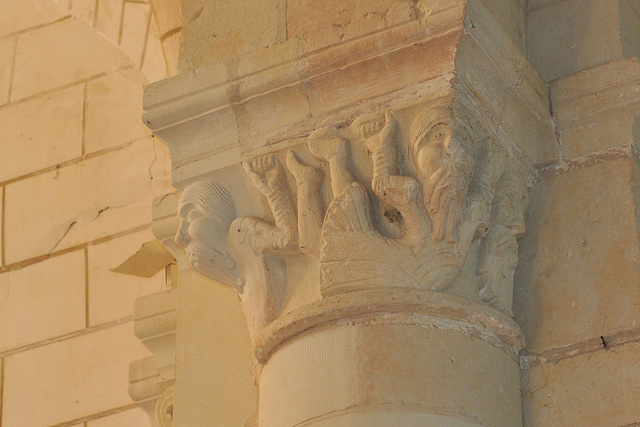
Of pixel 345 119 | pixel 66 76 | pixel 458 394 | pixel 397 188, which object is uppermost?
pixel 66 76

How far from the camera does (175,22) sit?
11.0 ft

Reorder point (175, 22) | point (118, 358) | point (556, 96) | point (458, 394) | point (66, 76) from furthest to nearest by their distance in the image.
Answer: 1. point (66, 76)
2. point (118, 358)
3. point (175, 22)
4. point (556, 96)
5. point (458, 394)

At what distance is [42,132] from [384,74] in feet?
6.67

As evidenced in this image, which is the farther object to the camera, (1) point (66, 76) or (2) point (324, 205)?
(1) point (66, 76)

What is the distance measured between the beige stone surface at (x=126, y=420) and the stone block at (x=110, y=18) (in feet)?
4.03

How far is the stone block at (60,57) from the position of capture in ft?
13.6

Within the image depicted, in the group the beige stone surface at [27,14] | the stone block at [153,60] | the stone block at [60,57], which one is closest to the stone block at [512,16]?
the stone block at [153,60]

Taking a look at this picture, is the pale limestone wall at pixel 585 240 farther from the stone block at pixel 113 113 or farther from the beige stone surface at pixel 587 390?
the stone block at pixel 113 113

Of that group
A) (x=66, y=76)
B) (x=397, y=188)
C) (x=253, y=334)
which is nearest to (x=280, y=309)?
(x=253, y=334)

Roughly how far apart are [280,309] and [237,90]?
47 centimetres

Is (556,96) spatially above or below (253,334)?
above

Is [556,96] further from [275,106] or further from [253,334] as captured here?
[253,334]

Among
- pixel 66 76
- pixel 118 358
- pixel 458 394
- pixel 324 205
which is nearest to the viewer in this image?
pixel 458 394

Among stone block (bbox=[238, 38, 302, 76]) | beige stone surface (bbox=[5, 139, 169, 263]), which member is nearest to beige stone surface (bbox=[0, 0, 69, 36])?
beige stone surface (bbox=[5, 139, 169, 263])
